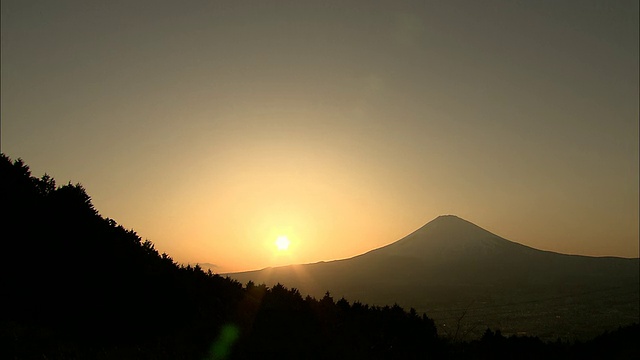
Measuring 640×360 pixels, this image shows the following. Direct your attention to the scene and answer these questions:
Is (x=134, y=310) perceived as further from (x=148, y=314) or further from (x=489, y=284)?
(x=489, y=284)

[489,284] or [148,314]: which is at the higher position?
[489,284]

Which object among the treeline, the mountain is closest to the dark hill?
the treeline

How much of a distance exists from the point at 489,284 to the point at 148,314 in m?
131

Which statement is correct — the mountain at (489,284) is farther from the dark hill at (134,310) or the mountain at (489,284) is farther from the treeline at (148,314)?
the dark hill at (134,310)

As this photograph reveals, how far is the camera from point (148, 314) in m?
12.3

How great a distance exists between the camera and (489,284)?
127875 millimetres

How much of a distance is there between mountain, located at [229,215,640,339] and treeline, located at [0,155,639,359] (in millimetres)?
30580

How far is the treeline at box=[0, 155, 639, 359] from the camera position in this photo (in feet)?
33.8

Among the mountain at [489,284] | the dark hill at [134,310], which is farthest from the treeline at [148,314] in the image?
the mountain at [489,284]

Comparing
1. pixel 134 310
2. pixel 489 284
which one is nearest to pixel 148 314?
pixel 134 310

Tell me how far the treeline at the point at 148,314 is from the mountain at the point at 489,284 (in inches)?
1204

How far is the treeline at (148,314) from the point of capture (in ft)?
33.8


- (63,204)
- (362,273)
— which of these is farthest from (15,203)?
(362,273)

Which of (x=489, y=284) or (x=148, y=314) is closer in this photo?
(x=148, y=314)
